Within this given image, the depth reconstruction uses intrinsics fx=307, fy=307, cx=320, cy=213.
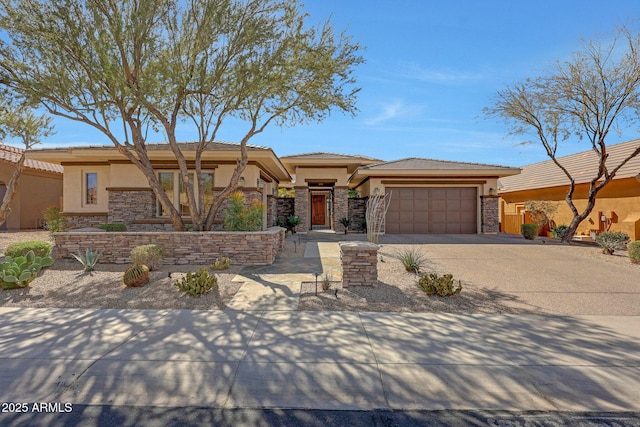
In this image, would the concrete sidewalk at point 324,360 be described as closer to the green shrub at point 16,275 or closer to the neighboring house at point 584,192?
the green shrub at point 16,275

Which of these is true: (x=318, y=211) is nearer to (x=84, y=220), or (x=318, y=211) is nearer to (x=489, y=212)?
(x=489, y=212)

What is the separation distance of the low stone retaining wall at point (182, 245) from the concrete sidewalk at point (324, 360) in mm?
3866

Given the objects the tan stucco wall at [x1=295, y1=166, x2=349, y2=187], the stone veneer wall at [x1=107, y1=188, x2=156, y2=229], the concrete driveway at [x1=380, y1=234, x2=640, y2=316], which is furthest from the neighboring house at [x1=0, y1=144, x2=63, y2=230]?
the concrete driveway at [x1=380, y1=234, x2=640, y2=316]

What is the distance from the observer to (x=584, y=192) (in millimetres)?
18609

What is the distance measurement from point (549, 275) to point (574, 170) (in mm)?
16958

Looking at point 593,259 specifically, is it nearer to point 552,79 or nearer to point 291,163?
point 552,79

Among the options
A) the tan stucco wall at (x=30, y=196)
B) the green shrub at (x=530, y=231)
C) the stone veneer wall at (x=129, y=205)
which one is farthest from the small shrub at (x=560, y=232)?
the tan stucco wall at (x=30, y=196)

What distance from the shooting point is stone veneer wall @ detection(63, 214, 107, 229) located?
14539 millimetres

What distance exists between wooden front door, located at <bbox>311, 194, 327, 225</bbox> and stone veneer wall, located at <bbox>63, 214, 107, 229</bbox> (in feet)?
48.4

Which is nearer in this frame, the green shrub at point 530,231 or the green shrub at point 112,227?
the green shrub at point 112,227

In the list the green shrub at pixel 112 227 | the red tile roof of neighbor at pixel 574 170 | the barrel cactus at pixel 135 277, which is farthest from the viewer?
the red tile roof of neighbor at pixel 574 170

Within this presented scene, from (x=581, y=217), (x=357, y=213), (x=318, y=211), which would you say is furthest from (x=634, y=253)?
(x=318, y=211)

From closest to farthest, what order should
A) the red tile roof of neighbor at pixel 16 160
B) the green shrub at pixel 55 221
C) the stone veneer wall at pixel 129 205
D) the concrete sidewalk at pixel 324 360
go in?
1. the concrete sidewalk at pixel 324 360
2. the green shrub at pixel 55 221
3. the stone veneer wall at pixel 129 205
4. the red tile roof of neighbor at pixel 16 160

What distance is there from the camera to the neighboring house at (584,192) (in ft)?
51.9
